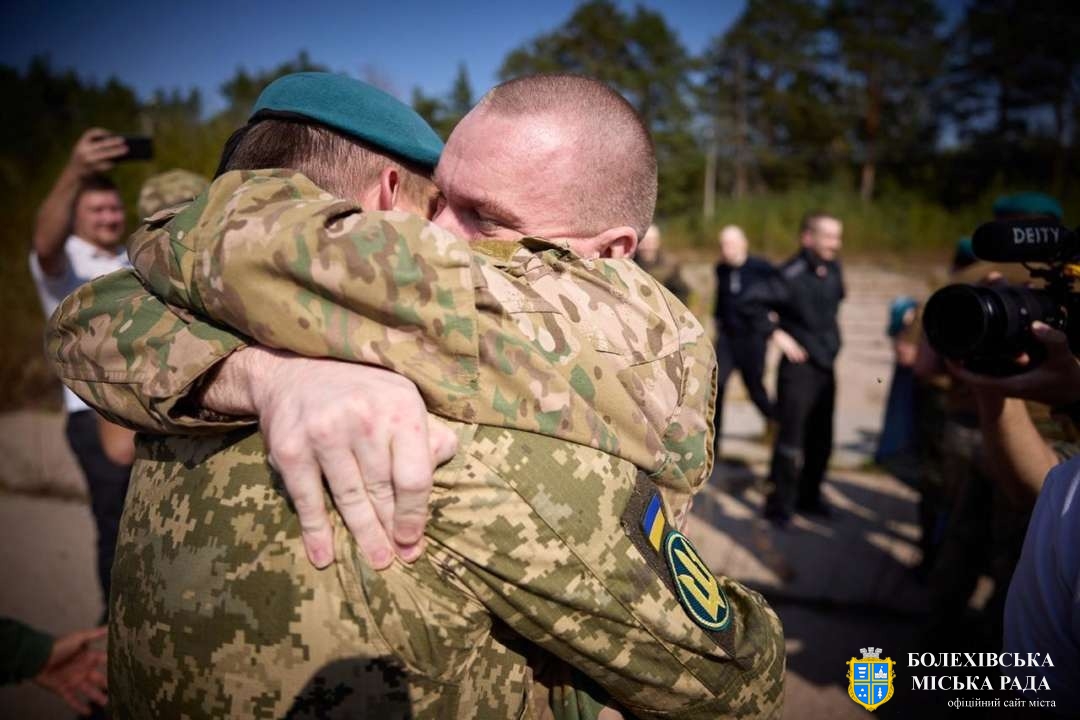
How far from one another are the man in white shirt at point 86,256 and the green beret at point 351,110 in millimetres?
2127

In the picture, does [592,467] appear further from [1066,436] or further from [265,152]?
[1066,436]

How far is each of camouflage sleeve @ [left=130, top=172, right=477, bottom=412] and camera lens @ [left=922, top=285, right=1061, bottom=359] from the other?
140 cm

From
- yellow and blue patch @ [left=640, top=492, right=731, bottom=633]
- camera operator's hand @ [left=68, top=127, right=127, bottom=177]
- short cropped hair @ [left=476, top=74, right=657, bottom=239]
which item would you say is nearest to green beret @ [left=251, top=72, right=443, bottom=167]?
short cropped hair @ [left=476, top=74, right=657, bottom=239]

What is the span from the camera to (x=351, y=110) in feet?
3.80

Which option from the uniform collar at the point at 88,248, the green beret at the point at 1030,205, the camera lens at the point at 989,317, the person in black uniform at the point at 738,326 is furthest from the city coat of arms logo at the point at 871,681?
the uniform collar at the point at 88,248

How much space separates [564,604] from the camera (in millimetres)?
883

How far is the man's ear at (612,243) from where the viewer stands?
1.26 metres

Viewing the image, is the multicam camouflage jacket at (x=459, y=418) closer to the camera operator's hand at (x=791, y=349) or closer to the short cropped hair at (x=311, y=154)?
the short cropped hair at (x=311, y=154)

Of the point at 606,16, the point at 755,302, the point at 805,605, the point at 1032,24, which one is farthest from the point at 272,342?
the point at 606,16

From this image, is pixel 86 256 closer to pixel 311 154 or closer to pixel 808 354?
pixel 311 154

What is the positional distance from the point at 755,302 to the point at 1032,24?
A: 30226 mm

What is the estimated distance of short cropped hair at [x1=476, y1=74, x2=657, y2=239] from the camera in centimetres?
121

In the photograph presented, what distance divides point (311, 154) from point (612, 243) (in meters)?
0.59

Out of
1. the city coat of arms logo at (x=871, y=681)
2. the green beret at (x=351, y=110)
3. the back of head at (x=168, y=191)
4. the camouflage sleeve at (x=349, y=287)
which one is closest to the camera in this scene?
the camouflage sleeve at (x=349, y=287)
